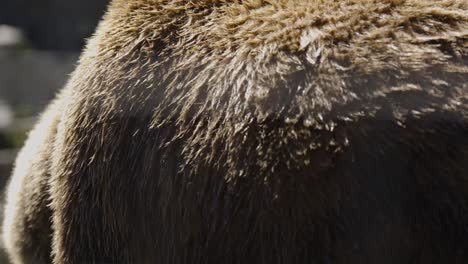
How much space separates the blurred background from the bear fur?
83.4 inches

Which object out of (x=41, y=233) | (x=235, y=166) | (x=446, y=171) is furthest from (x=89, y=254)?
(x=446, y=171)

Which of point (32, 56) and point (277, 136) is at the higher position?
point (277, 136)

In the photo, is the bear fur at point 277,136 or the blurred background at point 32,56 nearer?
the bear fur at point 277,136

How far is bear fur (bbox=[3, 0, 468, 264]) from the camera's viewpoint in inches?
65.4

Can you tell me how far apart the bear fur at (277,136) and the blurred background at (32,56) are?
212 cm

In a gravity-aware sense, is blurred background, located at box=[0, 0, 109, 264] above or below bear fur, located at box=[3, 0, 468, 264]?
below

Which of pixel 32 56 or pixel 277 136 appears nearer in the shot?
pixel 277 136

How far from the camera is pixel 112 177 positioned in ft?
7.02

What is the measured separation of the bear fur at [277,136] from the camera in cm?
166

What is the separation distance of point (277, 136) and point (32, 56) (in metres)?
8.30

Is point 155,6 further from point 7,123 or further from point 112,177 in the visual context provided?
point 7,123

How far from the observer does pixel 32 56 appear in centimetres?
964

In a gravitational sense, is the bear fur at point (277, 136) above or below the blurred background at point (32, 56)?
above

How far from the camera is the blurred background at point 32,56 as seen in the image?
708 cm
